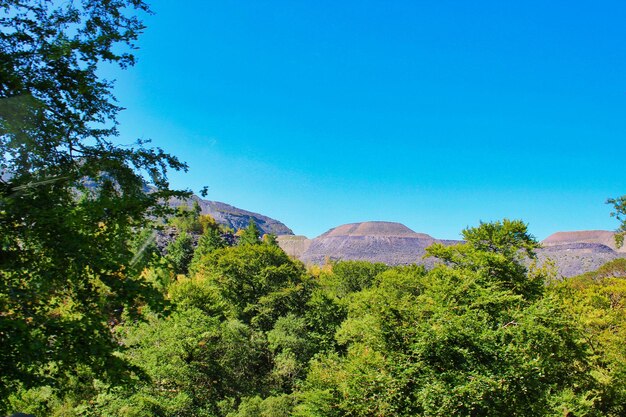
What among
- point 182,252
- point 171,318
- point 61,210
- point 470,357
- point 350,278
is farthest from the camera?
point 182,252

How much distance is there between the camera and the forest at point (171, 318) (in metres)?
5.79

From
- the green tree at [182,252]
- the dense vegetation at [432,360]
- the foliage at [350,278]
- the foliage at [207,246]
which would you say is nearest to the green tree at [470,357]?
the dense vegetation at [432,360]

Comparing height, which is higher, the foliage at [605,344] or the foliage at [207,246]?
the foliage at [207,246]

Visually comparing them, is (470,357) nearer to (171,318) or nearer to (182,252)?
(171,318)

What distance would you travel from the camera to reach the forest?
579 cm

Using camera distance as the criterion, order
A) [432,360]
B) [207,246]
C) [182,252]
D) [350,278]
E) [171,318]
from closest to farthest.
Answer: [432,360] → [171,318] → [350,278] → [207,246] → [182,252]

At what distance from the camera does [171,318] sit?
1947 centimetres

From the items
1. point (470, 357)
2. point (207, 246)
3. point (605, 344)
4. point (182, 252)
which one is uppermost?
point (207, 246)

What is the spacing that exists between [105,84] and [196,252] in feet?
199

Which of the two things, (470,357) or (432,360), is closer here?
(470,357)

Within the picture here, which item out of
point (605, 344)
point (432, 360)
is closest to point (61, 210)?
point (432, 360)

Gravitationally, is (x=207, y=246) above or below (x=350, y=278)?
above

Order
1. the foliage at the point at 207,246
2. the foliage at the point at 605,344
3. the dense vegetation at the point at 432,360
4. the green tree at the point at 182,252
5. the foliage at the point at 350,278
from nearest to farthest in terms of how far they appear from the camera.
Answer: the dense vegetation at the point at 432,360
the foliage at the point at 605,344
the foliage at the point at 350,278
the foliage at the point at 207,246
the green tree at the point at 182,252

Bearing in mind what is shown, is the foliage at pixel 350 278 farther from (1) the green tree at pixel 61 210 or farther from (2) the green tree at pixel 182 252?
(1) the green tree at pixel 61 210
